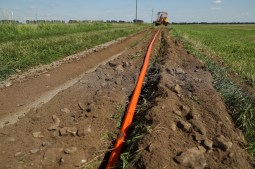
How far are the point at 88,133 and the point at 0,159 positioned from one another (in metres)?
1.17

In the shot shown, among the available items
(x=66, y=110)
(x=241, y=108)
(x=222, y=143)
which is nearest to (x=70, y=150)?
(x=66, y=110)

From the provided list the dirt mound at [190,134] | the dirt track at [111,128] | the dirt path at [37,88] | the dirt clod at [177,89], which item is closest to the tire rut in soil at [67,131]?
the dirt track at [111,128]

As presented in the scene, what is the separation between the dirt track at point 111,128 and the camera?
Answer: 3240 mm

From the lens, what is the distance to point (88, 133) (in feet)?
13.3

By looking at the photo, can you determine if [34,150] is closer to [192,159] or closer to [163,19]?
[192,159]

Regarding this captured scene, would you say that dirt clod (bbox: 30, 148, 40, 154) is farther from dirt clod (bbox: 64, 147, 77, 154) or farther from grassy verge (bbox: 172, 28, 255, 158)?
grassy verge (bbox: 172, 28, 255, 158)

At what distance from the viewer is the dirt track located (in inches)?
128

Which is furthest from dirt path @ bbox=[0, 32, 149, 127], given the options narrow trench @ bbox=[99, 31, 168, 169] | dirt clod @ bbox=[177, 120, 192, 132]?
dirt clod @ bbox=[177, 120, 192, 132]

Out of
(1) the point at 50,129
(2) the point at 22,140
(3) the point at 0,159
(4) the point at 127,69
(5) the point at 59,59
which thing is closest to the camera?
(3) the point at 0,159

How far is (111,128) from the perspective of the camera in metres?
4.32

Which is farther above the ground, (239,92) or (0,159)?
(239,92)

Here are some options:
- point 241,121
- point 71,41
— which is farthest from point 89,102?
point 71,41

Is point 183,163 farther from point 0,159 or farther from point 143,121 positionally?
point 0,159

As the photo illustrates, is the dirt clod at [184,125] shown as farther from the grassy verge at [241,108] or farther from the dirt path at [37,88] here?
the dirt path at [37,88]
